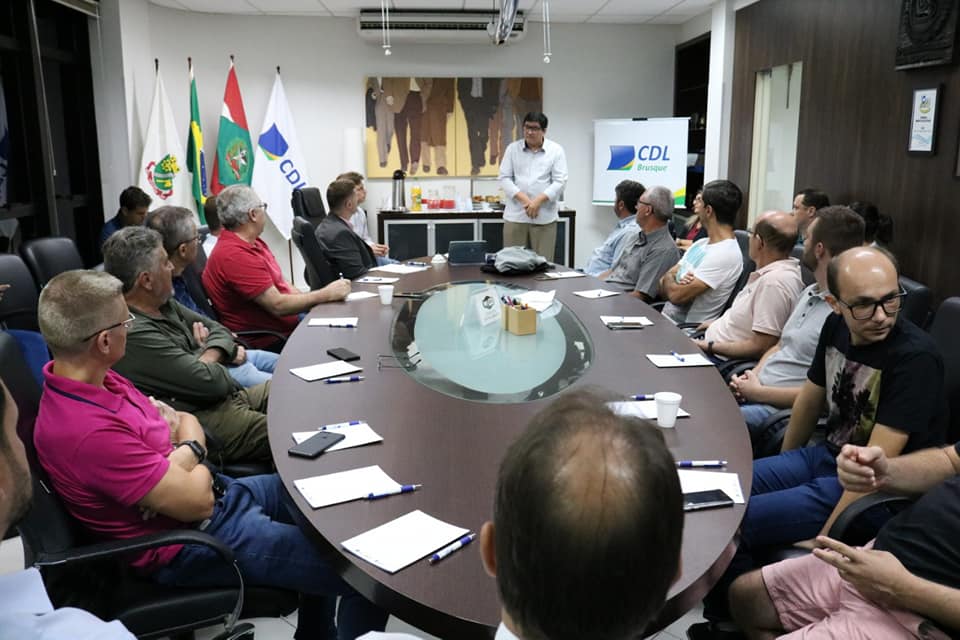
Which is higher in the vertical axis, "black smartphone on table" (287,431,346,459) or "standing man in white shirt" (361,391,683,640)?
"standing man in white shirt" (361,391,683,640)

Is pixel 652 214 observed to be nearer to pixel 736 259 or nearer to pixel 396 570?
pixel 736 259

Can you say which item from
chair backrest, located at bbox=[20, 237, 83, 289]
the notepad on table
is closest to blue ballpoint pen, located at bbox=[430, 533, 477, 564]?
the notepad on table

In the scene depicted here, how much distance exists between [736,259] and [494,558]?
→ 3.23 meters

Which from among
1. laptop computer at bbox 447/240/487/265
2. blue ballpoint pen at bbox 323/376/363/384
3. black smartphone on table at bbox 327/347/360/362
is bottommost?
blue ballpoint pen at bbox 323/376/363/384

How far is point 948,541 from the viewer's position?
1.47 metres

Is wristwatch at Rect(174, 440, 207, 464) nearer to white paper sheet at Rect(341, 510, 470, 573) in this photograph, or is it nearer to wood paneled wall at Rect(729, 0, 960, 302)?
white paper sheet at Rect(341, 510, 470, 573)

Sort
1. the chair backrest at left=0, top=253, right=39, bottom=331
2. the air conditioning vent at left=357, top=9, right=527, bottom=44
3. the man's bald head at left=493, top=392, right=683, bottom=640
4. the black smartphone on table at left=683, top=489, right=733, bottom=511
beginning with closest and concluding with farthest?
the man's bald head at left=493, top=392, right=683, bottom=640 → the black smartphone on table at left=683, top=489, right=733, bottom=511 → the chair backrest at left=0, top=253, right=39, bottom=331 → the air conditioning vent at left=357, top=9, right=527, bottom=44

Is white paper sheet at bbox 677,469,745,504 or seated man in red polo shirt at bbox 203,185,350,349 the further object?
A: seated man in red polo shirt at bbox 203,185,350,349

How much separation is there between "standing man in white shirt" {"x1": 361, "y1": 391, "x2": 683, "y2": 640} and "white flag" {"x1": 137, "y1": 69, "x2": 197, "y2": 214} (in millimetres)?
6269

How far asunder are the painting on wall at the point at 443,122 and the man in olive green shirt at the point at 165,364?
5376 millimetres

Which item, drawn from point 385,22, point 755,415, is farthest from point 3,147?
point 755,415

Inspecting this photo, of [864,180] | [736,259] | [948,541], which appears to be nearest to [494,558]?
[948,541]

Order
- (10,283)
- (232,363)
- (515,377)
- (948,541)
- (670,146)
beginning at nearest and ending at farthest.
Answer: (948,541) → (515,377) → (232,363) → (10,283) → (670,146)

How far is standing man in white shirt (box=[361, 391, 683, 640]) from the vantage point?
756 mm
